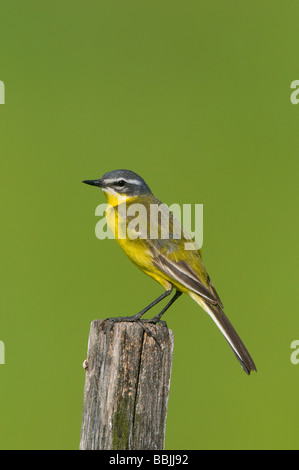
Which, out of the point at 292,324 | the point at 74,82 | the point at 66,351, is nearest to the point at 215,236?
the point at 292,324

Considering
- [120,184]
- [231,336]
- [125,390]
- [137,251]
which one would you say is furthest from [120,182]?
[125,390]

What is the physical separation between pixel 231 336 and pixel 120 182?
1.51m

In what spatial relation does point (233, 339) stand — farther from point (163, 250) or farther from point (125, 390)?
point (125, 390)

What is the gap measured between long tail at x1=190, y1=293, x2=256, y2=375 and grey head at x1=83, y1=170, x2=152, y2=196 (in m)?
0.99

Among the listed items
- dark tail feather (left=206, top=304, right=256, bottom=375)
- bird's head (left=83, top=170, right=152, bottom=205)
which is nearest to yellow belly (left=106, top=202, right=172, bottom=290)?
bird's head (left=83, top=170, right=152, bottom=205)

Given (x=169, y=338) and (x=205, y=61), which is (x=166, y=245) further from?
(x=205, y=61)

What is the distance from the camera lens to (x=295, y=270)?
26.9ft

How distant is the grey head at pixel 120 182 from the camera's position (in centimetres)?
558

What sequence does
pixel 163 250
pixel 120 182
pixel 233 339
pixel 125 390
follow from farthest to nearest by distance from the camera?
1. pixel 120 182
2. pixel 163 250
3. pixel 233 339
4. pixel 125 390

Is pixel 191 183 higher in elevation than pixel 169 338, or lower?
higher

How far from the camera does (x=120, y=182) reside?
5598 millimetres

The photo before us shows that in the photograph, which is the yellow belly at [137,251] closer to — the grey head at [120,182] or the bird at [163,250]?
the bird at [163,250]

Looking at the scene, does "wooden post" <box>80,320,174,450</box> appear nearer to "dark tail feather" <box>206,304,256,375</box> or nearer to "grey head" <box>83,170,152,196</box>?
"dark tail feather" <box>206,304,256,375</box>

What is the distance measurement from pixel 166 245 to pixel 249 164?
4145mm
